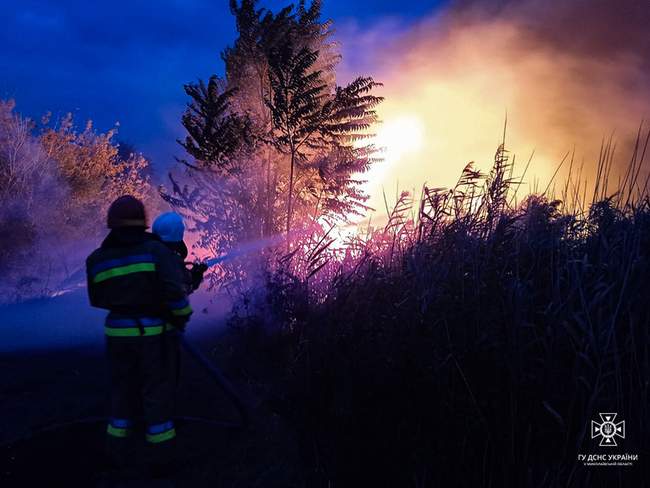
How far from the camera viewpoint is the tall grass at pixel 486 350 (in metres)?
2.66

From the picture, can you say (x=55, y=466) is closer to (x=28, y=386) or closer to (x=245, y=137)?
(x=28, y=386)

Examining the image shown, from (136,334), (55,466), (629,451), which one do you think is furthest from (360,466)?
(55,466)

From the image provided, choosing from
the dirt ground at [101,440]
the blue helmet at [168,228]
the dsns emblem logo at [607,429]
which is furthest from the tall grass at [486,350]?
the blue helmet at [168,228]

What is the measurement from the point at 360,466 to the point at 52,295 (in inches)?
493

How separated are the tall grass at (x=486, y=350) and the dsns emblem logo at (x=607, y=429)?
0.04 meters

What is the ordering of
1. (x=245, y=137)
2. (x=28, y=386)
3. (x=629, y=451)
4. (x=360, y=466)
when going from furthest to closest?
(x=245, y=137) → (x=28, y=386) → (x=360, y=466) → (x=629, y=451)

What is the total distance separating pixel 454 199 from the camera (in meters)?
4.27

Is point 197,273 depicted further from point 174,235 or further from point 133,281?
point 133,281

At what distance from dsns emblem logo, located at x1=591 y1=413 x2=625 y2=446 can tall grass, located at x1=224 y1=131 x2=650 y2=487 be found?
0.13ft

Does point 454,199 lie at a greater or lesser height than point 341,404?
greater

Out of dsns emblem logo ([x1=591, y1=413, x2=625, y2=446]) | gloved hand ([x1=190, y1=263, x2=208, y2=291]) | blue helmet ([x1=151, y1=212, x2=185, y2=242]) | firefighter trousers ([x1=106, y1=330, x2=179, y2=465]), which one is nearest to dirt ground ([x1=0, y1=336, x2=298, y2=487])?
firefighter trousers ([x1=106, y1=330, x2=179, y2=465])

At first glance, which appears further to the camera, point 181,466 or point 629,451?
point 181,466

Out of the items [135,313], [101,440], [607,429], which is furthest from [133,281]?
[607,429]

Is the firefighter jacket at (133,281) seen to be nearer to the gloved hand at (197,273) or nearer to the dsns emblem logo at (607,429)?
the gloved hand at (197,273)
